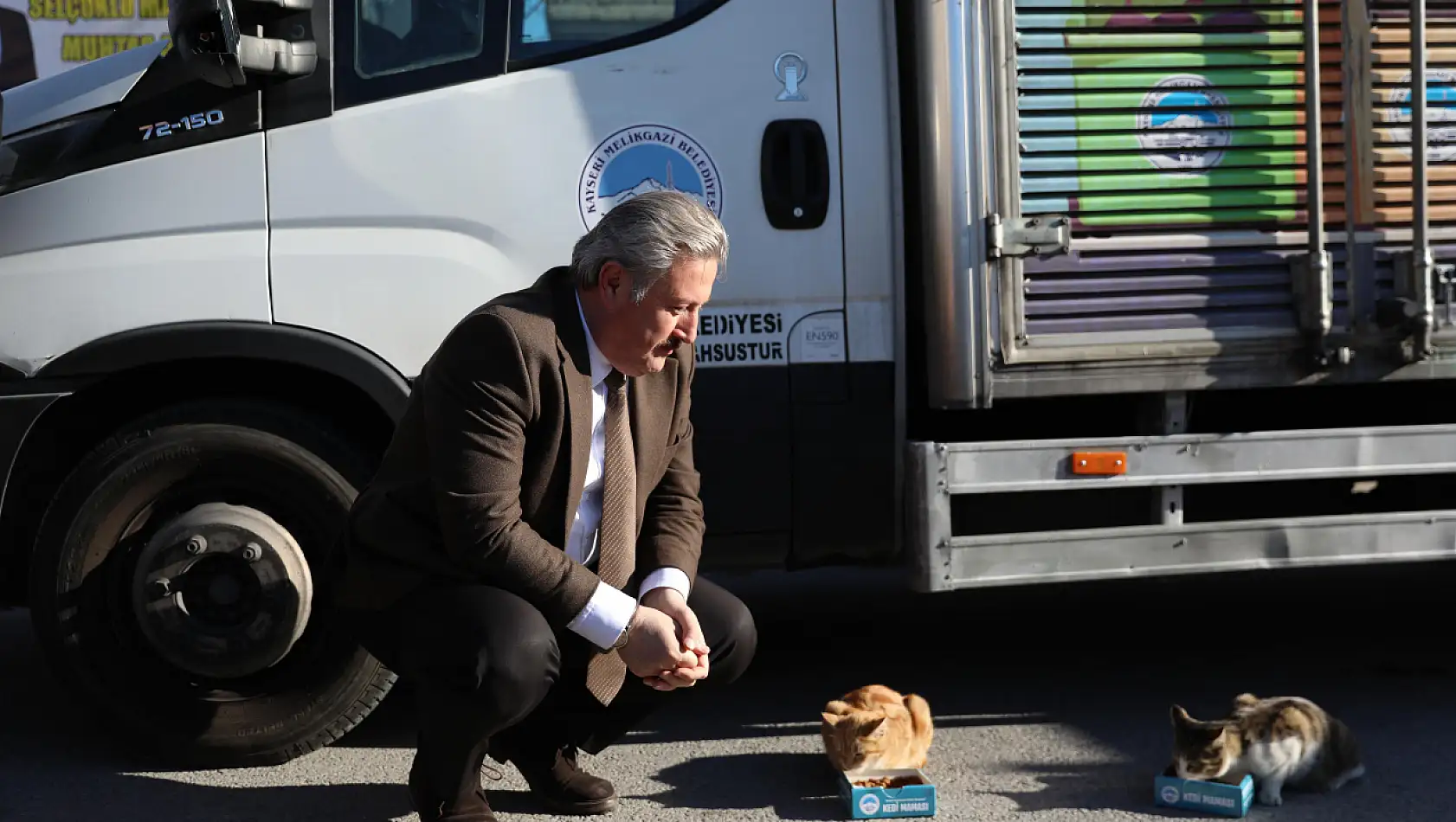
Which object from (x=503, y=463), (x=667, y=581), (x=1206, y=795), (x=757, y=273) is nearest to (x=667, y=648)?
(x=667, y=581)

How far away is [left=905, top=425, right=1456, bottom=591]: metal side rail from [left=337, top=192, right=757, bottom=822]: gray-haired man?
2.48 ft

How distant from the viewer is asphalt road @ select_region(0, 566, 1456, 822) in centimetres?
342

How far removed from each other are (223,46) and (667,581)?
1.61 meters

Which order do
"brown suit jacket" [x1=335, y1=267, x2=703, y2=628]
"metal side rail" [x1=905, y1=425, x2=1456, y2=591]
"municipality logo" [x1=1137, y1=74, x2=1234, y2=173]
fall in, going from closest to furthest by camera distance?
1. "brown suit jacket" [x1=335, y1=267, x2=703, y2=628]
2. "metal side rail" [x1=905, y1=425, x2=1456, y2=591]
3. "municipality logo" [x1=1137, y1=74, x2=1234, y2=173]

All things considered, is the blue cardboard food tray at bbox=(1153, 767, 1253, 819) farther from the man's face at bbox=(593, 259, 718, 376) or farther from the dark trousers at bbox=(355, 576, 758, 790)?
the man's face at bbox=(593, 259, 718, 376)

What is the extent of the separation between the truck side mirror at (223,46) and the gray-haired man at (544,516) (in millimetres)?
1035

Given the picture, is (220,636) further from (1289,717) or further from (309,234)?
(1289,717)

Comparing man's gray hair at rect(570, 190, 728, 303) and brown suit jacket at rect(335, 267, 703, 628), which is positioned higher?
man's gray hair at rect(570, 190, 728, 303)

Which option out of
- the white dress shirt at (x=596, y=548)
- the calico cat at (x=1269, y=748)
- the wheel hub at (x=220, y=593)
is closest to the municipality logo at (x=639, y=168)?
the white dress shirt at (x=596, y=548)

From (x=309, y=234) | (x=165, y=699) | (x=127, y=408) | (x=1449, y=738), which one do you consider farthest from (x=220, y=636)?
(x=1449, y=738)

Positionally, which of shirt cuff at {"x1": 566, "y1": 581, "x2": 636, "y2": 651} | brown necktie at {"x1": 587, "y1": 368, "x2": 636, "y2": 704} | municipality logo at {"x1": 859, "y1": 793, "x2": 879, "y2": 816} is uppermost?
brown necktie at {"x1": 587, "y1": 368, "x2": 636, "y2": 704}

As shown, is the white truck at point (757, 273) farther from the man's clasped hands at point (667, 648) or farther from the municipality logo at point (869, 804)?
the man's clasped hands at point (667, 648)

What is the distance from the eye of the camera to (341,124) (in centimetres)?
364

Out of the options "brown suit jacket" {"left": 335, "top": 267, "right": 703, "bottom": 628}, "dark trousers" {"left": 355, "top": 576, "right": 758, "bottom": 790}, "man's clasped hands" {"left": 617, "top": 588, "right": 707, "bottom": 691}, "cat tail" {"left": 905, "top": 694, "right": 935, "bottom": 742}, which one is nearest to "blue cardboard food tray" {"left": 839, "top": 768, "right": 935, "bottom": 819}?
"cat tail" {"left": 905, "top": 694, "right": 935, "bottom": 742}
